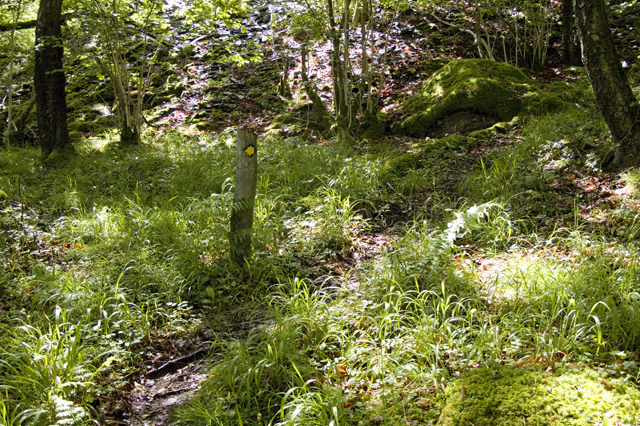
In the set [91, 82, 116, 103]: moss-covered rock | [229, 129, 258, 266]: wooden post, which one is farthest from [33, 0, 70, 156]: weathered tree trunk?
[229, 129, 258, 266]: wooden post

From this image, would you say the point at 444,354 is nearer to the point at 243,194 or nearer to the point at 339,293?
the point at 339,293

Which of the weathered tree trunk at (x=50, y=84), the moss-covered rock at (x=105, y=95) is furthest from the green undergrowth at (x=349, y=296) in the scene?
the moss-covered rock at (x=105, y=95)

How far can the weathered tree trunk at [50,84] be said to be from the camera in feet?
25.1

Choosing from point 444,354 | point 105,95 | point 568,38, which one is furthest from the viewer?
point 105,95

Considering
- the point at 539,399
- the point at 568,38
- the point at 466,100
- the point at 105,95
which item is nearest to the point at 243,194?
the point at 539,399

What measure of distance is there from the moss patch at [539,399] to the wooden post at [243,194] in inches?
88.9

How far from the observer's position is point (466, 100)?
24.4ft

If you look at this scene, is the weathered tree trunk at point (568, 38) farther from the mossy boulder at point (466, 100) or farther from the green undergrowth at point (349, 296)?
the green undergrowth at point (349, 296)

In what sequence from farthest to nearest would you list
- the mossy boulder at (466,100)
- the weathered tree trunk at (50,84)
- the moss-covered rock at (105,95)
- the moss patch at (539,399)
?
the moss-covered rock at (105,95), the weathered tree trunk at (50,84), the mossy boulder at (466,100), the moss patch at (539,399)

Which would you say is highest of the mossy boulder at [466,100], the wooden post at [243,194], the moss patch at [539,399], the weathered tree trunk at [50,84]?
the weathered tree trunk at [50,84]

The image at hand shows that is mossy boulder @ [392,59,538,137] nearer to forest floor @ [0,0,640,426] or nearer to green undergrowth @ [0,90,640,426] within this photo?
forest floor @ [0,0,640,426]

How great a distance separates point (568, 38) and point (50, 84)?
38.2ft

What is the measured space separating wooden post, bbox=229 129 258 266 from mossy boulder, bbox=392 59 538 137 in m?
4.93

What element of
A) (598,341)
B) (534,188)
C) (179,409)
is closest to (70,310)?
(179,409)
